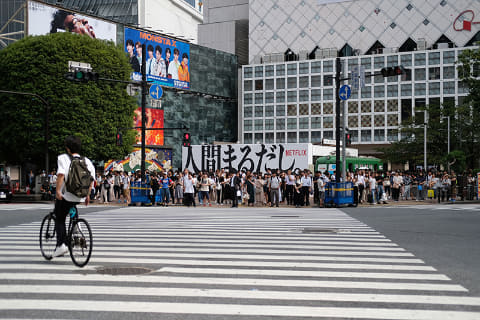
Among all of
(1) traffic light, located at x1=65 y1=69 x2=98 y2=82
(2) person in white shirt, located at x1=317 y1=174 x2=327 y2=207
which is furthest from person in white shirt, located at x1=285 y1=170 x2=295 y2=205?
(1) traffic light, located at x1=65 y1=69 x2=98 y2=82

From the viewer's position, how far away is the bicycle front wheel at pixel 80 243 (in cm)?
759

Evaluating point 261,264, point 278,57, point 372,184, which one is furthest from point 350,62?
point 261,264

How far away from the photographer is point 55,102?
36.5m

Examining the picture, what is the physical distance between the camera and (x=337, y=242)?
10.8 metres

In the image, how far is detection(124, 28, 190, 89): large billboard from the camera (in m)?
68.2

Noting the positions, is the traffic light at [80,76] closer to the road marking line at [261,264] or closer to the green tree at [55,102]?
the road marking line at [261,264]

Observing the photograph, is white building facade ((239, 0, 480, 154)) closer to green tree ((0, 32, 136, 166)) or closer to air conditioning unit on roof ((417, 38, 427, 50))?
air conditioning unit on roof ((417, 38, 427, 50))

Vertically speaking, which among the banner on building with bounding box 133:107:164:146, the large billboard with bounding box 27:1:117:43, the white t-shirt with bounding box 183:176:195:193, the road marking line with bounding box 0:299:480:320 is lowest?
the road marking line with bounding box 0:299:480:320

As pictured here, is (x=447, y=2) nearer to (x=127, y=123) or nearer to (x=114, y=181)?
(x=127, y=123)

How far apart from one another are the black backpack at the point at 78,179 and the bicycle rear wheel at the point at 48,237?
2.58 feet

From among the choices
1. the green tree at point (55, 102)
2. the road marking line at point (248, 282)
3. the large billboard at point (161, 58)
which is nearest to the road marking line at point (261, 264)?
the road marking line at point (248, 282)

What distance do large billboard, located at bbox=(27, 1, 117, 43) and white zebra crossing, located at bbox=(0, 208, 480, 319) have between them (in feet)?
166

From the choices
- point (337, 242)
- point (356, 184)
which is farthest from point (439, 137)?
point (337, 242)

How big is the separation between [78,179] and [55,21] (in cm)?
5602
